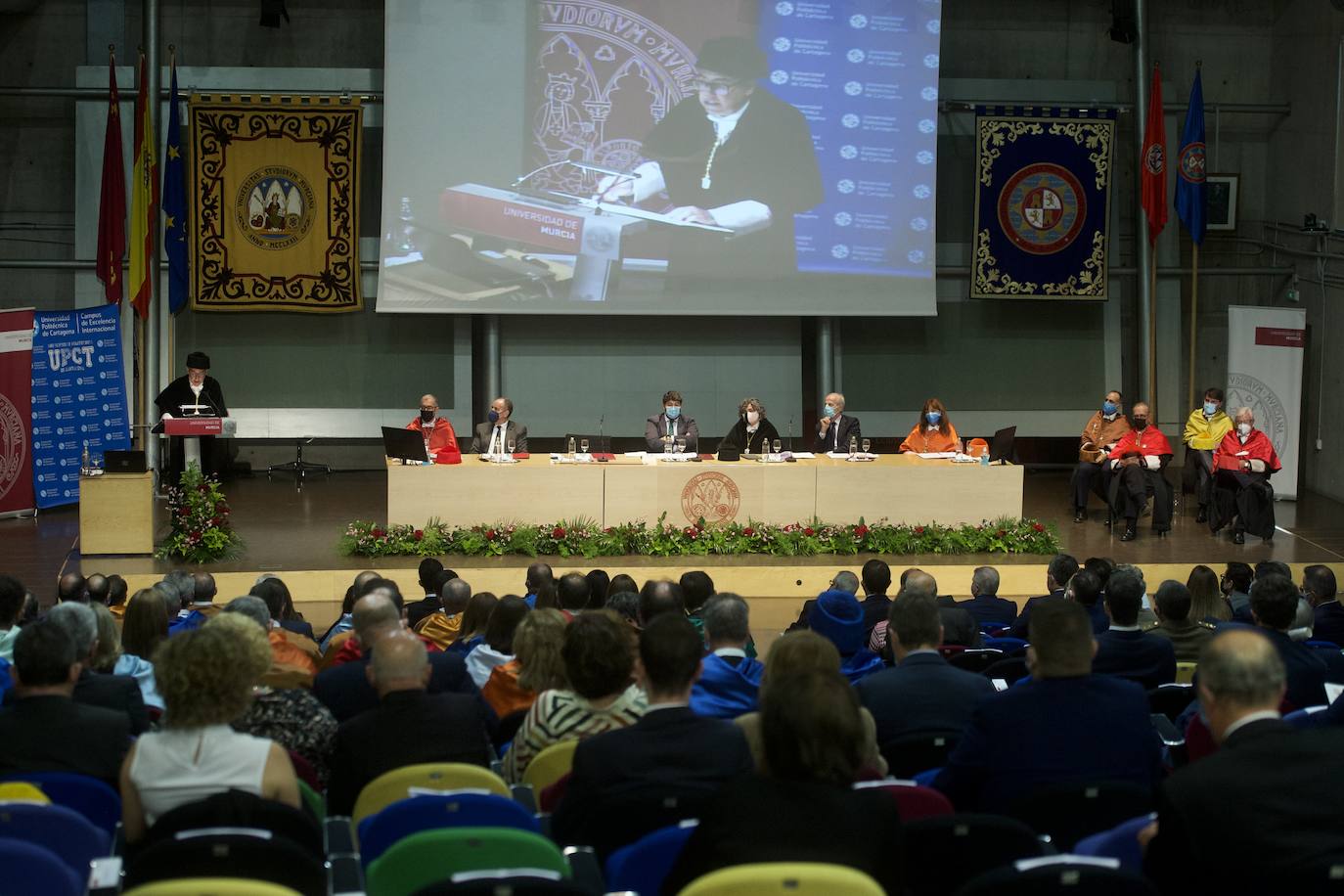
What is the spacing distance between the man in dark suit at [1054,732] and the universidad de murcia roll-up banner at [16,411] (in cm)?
1037

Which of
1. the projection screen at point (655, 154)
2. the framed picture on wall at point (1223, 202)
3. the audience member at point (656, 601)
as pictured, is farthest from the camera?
the framed picture on wall at point (1223, 202)

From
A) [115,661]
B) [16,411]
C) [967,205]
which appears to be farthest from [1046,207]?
[115,661]

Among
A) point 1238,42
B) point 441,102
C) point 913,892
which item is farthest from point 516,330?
point 913,892

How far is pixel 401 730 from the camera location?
3631 millimetres

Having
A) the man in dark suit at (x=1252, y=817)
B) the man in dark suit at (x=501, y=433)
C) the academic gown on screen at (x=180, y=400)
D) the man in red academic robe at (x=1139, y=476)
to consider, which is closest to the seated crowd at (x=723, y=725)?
the man in dark suit at (x=1252, y=817)

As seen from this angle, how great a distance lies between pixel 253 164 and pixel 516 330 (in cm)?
304

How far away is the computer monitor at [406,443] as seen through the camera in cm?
988

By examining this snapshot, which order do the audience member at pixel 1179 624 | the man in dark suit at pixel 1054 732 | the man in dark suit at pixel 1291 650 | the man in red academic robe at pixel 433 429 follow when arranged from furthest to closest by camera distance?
the man in red academic robe at pixel 433 429, the audience member at pixel 1179 624, the man in dark suit at pixel 1291 650, the man in dark suit at pixel 1054 732

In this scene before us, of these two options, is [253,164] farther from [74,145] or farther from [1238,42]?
[1238,42]

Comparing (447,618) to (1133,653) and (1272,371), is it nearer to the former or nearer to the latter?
(1133,653)

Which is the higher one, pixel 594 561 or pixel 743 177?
pixel 743 177

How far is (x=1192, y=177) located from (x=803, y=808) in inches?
515

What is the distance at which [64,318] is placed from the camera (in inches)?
488

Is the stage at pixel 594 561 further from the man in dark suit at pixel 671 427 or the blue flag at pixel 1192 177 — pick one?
the blue flag at pixel 1192 177
